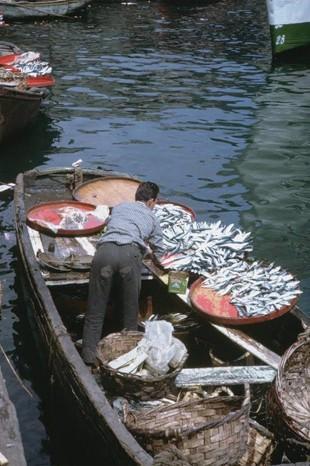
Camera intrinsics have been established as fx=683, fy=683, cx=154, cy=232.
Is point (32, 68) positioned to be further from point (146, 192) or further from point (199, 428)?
point (199, 428)

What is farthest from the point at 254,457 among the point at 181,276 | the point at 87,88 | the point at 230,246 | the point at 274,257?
the point at 87,88

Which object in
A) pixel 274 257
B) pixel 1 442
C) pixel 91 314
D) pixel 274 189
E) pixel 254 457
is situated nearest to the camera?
pixel 1 442

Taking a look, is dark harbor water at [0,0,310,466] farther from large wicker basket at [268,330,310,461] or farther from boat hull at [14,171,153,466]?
large wicker basket at [268,330,310,461]

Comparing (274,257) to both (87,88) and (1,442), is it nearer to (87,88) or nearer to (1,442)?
(1,442)

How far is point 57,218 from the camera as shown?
9.55m

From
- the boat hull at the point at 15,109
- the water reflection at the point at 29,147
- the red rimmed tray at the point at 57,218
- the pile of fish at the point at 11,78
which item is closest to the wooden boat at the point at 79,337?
the red rimmed tray at the point at 57,218

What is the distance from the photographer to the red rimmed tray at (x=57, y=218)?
9.11m

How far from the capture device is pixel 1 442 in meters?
4.94

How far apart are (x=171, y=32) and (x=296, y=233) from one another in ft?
68.8

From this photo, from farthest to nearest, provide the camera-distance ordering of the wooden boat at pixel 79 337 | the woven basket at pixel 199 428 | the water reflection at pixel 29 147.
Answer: the water reflection at pixel 29 147
the wooden boat at pixel 79 337
the woven basket at pixel 199 428

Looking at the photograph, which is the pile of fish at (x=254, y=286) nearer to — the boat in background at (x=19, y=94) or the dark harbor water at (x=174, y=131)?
the dark harbor water at (x=174, y=131)

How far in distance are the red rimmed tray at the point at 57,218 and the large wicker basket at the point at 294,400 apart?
12.2ft

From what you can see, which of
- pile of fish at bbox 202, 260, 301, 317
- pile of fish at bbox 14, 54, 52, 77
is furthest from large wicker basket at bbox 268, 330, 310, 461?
pile of fish at bbox 14, 54, 52, 77

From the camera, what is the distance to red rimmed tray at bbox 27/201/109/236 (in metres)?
9.11
